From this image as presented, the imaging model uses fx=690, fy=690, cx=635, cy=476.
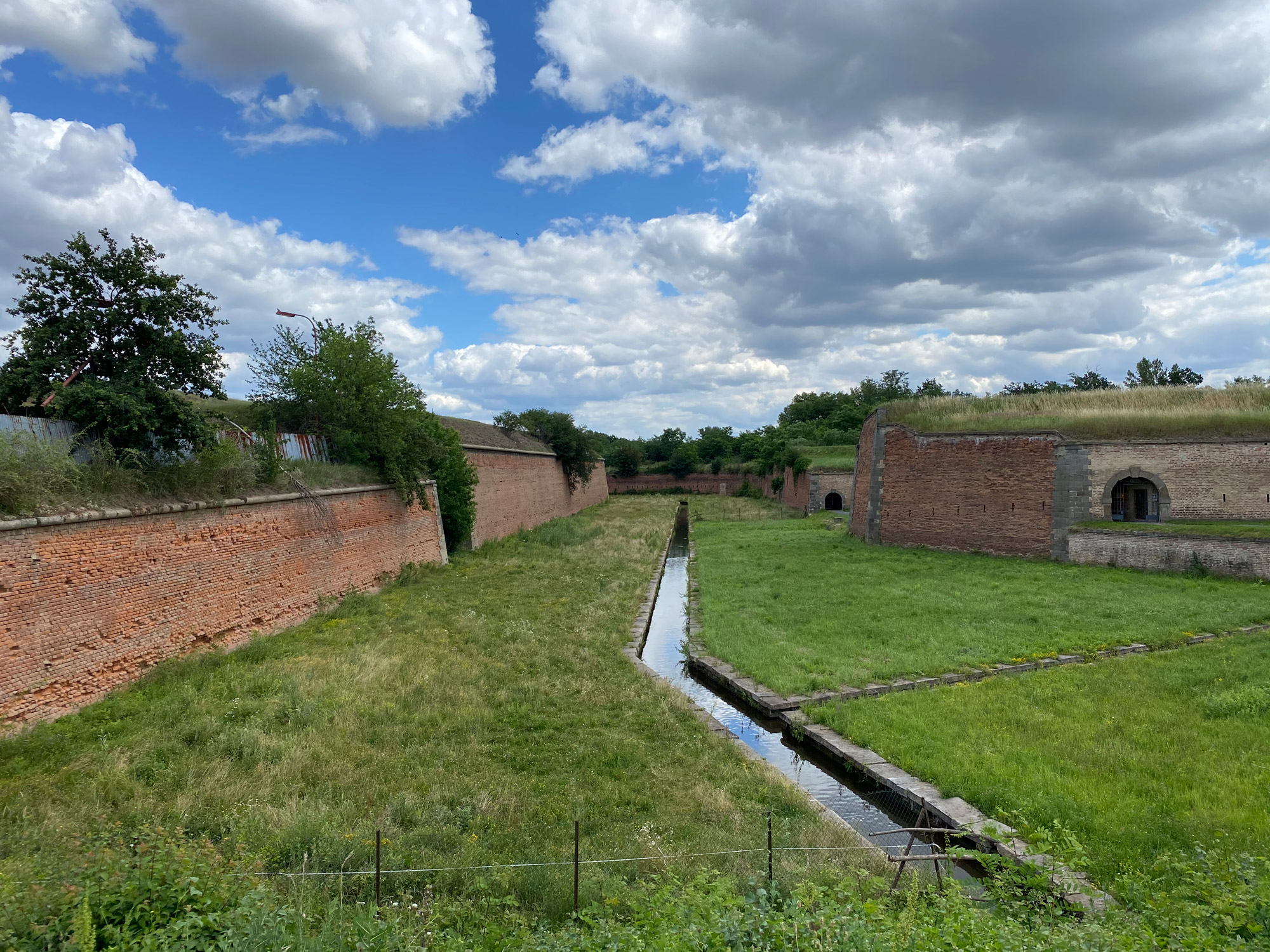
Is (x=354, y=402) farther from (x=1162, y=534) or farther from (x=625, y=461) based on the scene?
(x=625, y=461)

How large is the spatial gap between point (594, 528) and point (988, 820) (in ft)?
87.6

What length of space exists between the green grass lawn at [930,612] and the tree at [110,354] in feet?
30.1

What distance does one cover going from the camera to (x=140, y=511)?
8.80m

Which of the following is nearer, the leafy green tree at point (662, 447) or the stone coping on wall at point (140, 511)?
the stone coping on wall at point (140, 511)

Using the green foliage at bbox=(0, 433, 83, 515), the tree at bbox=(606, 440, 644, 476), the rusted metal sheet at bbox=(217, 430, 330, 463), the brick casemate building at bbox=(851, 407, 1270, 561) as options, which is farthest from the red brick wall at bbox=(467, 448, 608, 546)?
the tree at bbox=(606, 440, 644, 476)

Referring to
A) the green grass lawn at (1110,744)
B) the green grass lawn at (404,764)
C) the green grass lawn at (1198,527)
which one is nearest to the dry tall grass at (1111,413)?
the green grass lawn at (1198,527)

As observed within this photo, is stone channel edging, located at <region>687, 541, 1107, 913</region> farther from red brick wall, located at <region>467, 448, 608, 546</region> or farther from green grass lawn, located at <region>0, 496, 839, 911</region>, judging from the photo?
red brick wall, located at <region>467, 448, 608, 546</region>

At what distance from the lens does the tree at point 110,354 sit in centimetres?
965

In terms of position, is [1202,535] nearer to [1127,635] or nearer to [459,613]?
[1127,635]

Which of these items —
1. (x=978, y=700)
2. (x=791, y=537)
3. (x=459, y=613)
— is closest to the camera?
(x=978, y=700)

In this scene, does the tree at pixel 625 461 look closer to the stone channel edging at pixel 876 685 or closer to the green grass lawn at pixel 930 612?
the green grass lawn at pixel 930 612

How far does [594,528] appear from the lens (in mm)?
31906

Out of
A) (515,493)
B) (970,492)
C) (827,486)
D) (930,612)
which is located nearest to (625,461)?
(827,486)

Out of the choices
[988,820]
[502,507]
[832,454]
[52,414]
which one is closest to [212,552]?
[52,414]
